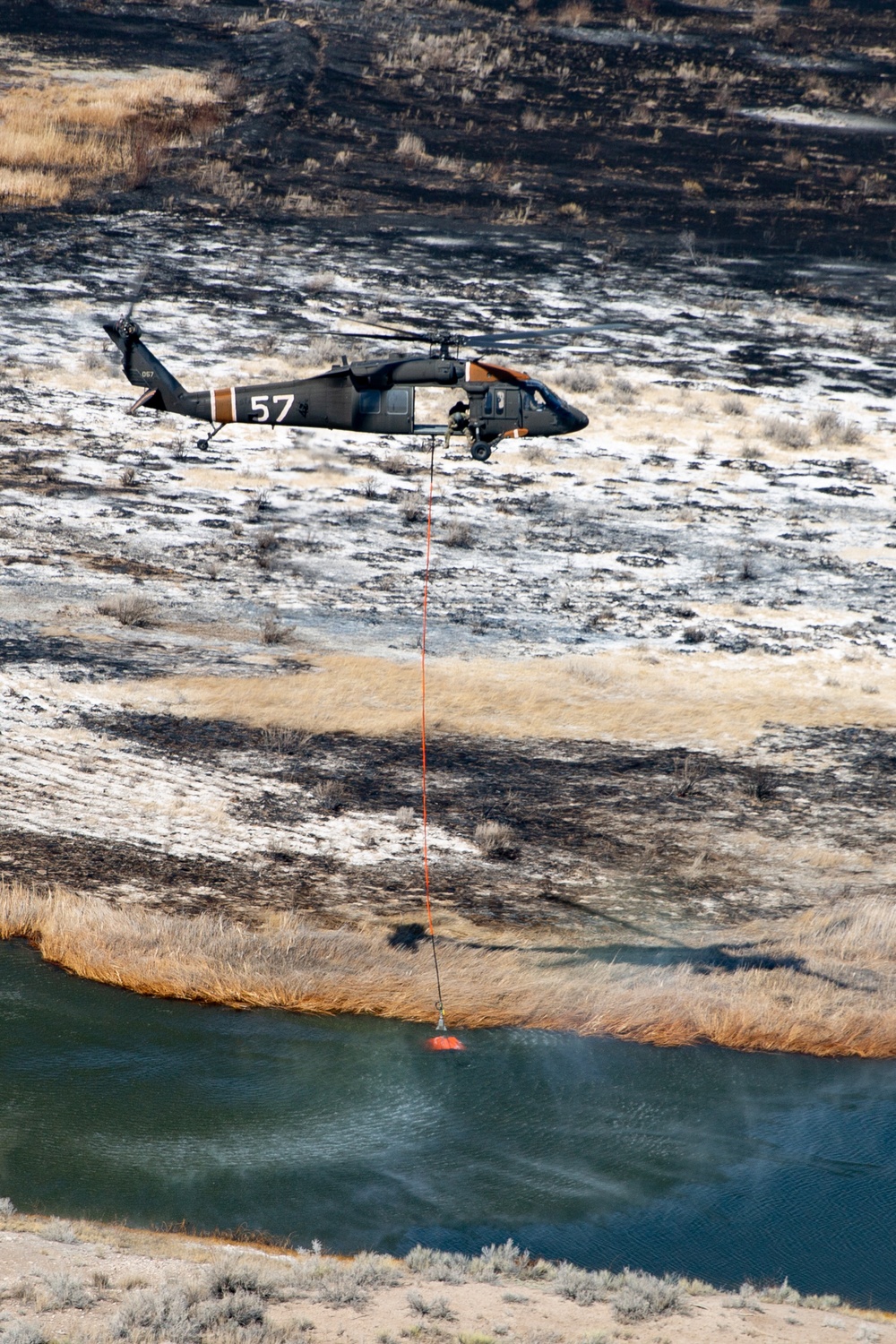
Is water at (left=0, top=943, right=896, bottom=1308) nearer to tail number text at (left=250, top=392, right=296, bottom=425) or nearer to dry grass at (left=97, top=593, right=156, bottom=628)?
dry grass at (left=97, top=593, right=156, bottom=628)

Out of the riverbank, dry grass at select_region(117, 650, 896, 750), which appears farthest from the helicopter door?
the riverbank

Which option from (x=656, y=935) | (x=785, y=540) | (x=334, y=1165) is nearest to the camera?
(x=334, y=1165)

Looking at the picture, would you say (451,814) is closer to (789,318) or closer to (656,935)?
(656,935)

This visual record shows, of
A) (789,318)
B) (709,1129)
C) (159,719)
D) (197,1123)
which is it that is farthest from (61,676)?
(789,318)

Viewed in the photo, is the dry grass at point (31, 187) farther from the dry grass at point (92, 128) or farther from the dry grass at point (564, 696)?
the dry grass at point (564, 696)

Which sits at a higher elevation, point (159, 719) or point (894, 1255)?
point (159, 719)

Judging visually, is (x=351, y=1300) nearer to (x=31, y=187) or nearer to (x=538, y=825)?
(x=538, y=825)
